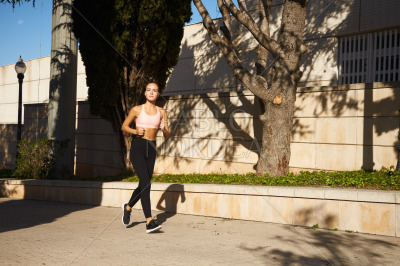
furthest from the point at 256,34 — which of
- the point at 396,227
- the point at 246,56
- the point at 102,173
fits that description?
the point at 102,173

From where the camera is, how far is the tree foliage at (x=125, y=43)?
11.1m

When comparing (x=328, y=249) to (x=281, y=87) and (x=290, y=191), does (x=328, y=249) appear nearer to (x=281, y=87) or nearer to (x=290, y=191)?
(x=290, y=191)

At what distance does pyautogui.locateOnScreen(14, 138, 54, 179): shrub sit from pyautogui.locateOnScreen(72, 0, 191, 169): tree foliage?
2083 mm

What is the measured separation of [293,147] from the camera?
988 centimetres

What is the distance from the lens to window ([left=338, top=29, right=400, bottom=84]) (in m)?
11.2

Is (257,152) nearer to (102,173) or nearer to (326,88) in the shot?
(326,88)

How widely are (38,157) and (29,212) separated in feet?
13.6

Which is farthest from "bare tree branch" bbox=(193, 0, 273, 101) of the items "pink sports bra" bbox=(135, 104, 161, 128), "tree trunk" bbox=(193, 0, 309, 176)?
"pink sports bra" bbox=(135, 104, 161, 128)

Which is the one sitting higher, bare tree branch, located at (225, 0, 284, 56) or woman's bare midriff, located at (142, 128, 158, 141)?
bare tree branch, located at (225, 0, 284, 56)

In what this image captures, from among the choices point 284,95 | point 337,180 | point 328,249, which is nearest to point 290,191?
point 337,180

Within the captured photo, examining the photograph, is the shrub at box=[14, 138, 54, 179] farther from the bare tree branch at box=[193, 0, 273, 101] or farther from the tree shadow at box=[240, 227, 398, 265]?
the tree shadow at box=[240, 227, 398, 265]

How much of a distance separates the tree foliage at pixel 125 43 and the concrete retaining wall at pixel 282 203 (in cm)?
293

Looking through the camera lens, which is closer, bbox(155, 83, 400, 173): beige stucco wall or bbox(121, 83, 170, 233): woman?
bbox(121, 83, 170, 233): woman

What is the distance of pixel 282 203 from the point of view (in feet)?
23.3
